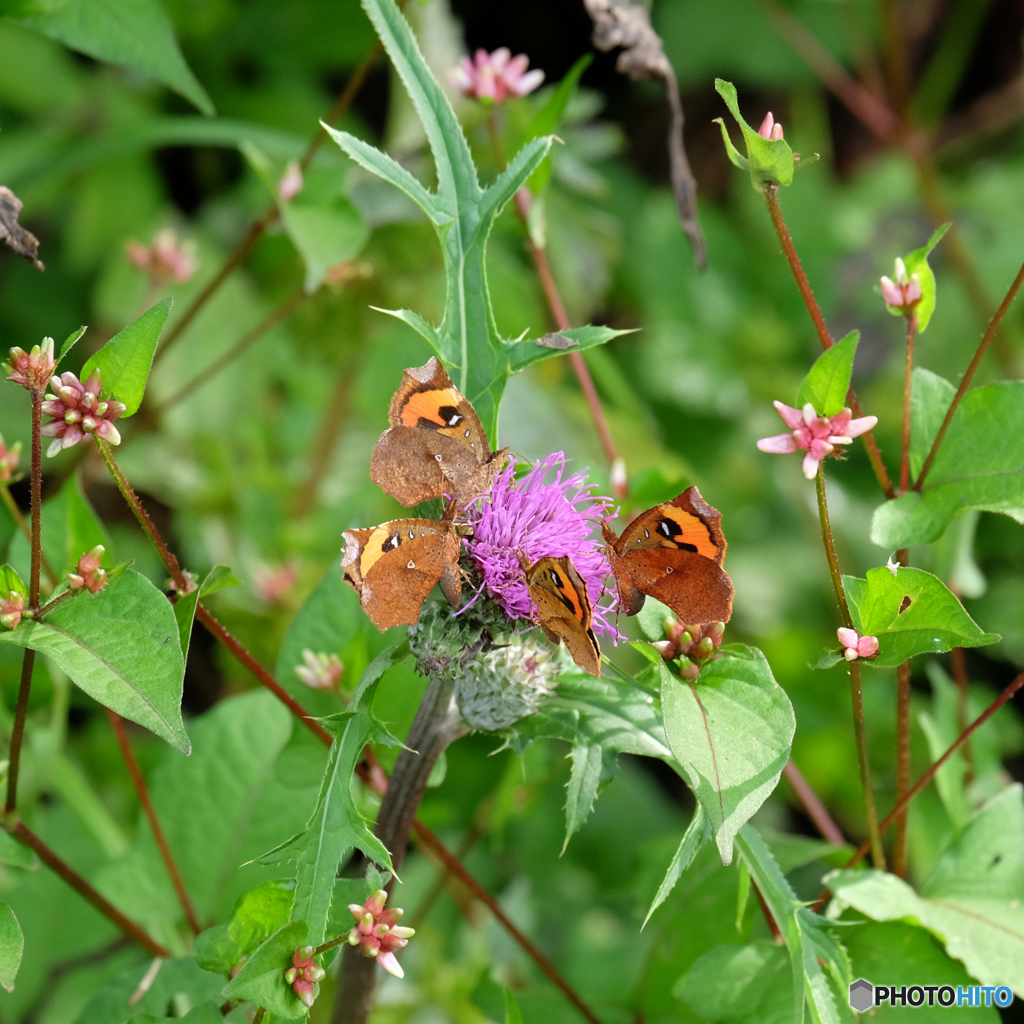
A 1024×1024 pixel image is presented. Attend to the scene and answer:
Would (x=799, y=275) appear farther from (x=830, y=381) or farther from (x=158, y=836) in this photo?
(x=158, y=836)

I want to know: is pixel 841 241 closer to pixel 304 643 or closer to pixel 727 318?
pixel 727 318

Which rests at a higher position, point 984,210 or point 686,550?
point 686,550

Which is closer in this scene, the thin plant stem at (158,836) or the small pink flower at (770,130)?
the small pink flower at (770,130)

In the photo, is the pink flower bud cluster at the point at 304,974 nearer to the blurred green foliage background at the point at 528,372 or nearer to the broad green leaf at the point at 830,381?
the blurred green foliage background at the point at 528,372

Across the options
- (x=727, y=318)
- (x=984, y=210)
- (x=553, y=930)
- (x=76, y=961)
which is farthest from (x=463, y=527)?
(x=984, y=210)

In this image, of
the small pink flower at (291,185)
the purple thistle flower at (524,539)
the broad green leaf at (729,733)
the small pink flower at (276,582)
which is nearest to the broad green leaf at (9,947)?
the purple thistle flower at (524,539)

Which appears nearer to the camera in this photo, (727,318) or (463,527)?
(463,527)

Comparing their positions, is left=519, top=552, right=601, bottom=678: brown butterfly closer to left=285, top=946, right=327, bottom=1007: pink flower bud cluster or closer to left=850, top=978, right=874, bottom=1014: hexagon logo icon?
left=285, top=946, right=327, bottom=1007: pink flower bud cluster
